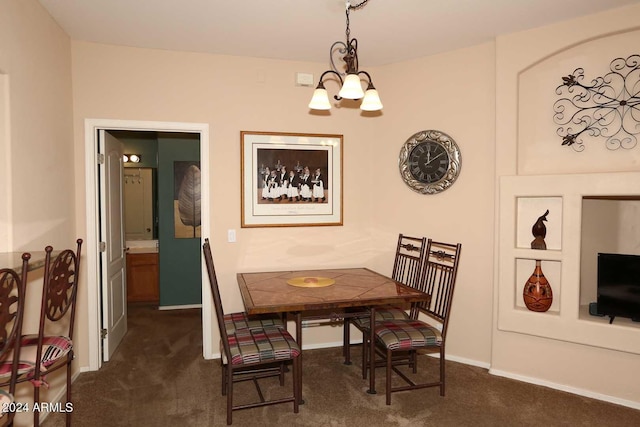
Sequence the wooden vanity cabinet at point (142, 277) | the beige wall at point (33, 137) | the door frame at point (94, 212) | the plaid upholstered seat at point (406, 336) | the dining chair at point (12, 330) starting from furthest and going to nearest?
the wooden vanity cabinet at point (142, 277), the door frame at point (94, 212), the plaid upholstered seat at point (406, 336), the beige wall at point (33, 137), the dining chair at point (12, 330)

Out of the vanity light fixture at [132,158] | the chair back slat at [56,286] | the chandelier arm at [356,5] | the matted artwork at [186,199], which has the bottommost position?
the chair back slat at [56,286]

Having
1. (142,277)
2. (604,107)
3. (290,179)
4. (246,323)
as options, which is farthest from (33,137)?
(604,107)

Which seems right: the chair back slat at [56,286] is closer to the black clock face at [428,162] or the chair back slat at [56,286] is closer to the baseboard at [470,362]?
the black clock face at [428,162]

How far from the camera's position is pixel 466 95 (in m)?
3.38

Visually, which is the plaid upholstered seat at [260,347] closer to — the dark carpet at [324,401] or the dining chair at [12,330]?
the dark carpet at [324,401]

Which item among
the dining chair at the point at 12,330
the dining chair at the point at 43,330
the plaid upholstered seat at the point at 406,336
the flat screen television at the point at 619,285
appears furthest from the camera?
the flat screen television at the point at 619,285

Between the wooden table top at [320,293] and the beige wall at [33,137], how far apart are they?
1.33 metres

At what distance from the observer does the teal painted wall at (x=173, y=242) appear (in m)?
5.10

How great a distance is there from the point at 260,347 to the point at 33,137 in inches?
74.8

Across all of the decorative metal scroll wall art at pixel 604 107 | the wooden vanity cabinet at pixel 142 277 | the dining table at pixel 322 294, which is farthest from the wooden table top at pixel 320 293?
the wooden vanity cabinet at pixel 142 277

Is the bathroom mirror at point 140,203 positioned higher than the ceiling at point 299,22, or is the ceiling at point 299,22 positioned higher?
the ceiling at point 299,22

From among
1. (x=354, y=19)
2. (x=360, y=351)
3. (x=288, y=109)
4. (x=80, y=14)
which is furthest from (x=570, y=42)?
(x=80, y=14)

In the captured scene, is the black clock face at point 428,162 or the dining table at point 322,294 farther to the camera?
the black clock face at point 428,162

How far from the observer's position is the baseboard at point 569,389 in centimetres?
274
